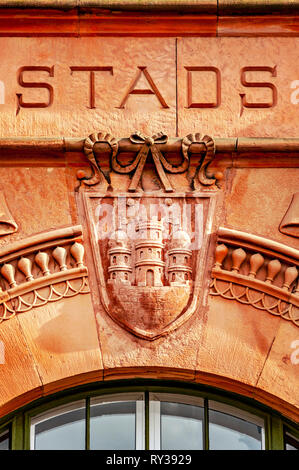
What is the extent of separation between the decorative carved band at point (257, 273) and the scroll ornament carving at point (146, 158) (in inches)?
23.1

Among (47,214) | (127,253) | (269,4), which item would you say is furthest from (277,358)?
(269,4)

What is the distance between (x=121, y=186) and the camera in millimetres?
11570

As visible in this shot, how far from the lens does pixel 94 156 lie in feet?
38.0

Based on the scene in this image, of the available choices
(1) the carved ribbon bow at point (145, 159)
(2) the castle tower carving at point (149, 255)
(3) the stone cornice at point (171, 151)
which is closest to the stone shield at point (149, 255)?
(2) the castle tower carving at point (149, 255)

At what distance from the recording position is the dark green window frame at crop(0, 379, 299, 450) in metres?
11.2

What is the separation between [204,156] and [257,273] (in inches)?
40.7

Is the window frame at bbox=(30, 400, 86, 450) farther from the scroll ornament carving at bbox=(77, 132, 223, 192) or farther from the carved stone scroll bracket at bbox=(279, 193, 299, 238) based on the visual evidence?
Result: the carved stone scroll bracket at bbox=(279, 193, 299, 238)

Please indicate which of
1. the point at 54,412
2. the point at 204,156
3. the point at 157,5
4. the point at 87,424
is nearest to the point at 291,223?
the point at 204,156

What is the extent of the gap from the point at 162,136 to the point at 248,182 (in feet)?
2.56

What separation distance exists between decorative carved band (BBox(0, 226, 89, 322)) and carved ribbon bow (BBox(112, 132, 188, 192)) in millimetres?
611

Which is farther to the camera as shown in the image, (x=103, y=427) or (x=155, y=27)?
(x=155, y=27)

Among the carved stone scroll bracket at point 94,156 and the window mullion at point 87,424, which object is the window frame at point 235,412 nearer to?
the window mullion at point 87,424

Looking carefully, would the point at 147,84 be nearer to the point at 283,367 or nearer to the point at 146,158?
the point at 146,158

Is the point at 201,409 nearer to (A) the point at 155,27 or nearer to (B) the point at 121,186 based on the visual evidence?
(B) the point at 121,186
